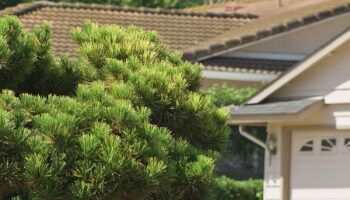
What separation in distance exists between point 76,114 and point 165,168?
858 millimetres

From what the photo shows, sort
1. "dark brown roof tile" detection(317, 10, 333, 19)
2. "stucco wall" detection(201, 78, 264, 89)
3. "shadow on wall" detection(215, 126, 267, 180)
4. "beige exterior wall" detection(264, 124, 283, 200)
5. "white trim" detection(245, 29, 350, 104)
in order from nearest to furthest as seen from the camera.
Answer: "white trim" detection(245, 29, 350, 104) < "beige exterior wall" detection(264, 124, 283, 200) < "shadow on wall" detection(215, 126, 267, 180) < "dark brown roof tile" detection(317, 10, 333, 19) < "stucco wall" detection(201, 78, 264, 89)

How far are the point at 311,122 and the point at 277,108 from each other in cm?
74

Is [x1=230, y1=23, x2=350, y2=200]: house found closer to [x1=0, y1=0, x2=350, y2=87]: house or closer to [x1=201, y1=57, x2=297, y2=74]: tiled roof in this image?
[x1=0, y1=0, x2=350, y2=87]: house

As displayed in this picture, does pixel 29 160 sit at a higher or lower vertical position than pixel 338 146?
higher

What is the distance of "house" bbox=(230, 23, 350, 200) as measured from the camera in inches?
718

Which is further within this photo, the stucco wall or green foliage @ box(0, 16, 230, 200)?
the stucco wall

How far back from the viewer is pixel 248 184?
69.9 feet

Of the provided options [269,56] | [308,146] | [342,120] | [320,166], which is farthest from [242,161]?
[342,120]

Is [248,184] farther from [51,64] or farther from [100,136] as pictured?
[100,136]

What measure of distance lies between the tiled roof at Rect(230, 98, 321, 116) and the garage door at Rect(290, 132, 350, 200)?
0.63m

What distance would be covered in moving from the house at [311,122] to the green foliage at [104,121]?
8.14 meters

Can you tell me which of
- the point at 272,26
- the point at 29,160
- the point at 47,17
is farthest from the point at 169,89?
the point at 47,17

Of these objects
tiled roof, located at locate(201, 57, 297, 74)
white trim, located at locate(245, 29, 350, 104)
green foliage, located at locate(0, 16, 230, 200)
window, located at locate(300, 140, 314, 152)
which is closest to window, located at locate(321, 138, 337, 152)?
window, located at locate(300, 140, 314, 152)

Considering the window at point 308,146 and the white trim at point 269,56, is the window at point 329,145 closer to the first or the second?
the window at point 308,146
